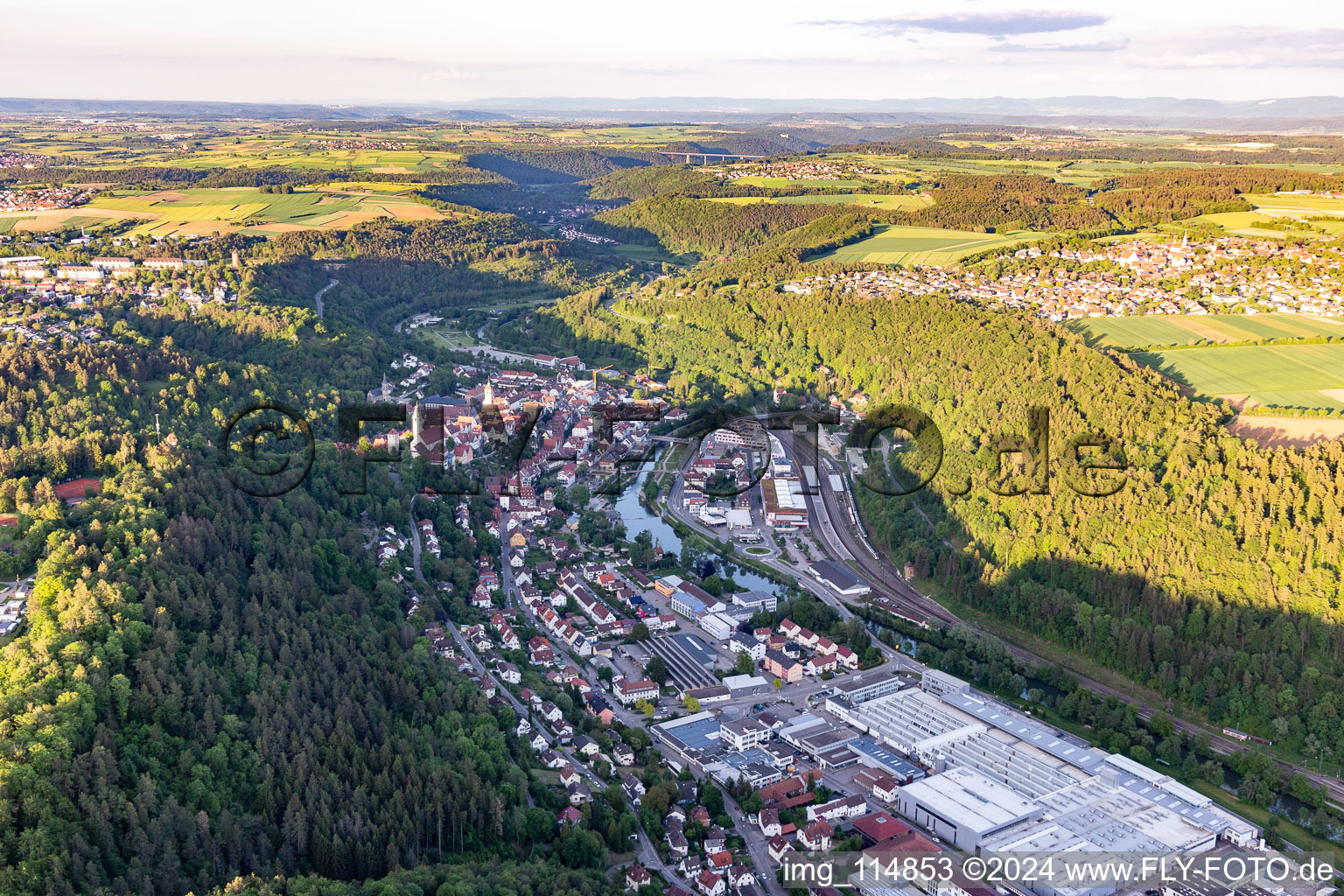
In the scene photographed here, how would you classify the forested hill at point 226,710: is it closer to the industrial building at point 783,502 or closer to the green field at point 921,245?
the industrial building at point 783,502

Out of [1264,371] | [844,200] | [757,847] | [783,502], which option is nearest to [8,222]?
[783,502]

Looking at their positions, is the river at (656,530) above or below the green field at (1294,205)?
below

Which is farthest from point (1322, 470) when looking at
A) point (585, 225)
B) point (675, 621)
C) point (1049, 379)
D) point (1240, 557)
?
point (585, 225)

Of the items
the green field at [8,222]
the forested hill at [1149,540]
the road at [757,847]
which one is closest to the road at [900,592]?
the forested hill at [1149,540]

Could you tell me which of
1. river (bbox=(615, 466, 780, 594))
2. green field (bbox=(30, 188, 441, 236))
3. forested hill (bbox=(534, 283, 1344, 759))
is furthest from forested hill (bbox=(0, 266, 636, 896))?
green field (bbox=(30, 188, 441, 236))

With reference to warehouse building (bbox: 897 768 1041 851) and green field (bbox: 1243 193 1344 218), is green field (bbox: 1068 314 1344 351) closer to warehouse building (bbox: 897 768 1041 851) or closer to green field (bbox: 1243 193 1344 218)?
green field (bbox: 1243 193 1344 218)

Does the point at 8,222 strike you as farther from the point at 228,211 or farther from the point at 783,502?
the point at 783,502
